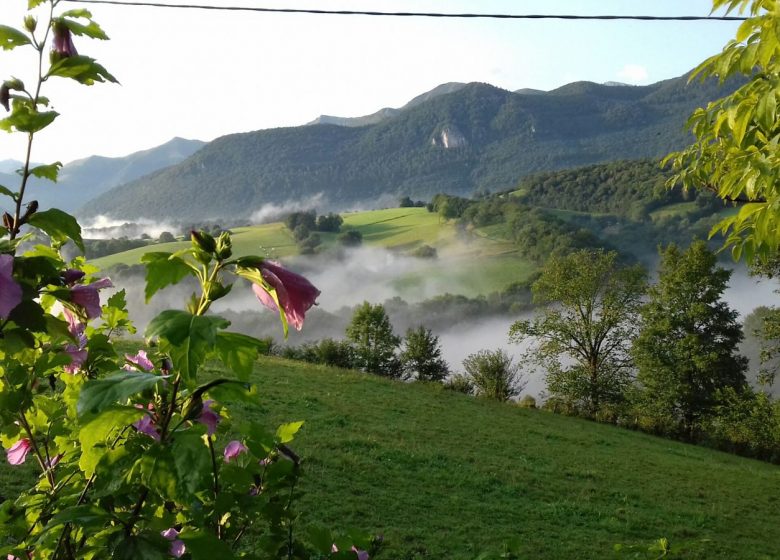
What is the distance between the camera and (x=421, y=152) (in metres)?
175

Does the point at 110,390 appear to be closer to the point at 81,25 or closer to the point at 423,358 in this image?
the point at 81,25

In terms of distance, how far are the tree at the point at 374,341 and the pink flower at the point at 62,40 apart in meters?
28.0

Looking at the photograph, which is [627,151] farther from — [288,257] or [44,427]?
[44,427]

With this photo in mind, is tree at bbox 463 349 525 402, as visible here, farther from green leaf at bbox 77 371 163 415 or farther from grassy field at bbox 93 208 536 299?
grassy field at bbox 93 208 536 299

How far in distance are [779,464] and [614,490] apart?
12220 mm

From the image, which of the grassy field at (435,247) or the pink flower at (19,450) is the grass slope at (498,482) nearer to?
the pink flower at (19,450)

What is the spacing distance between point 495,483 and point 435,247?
97.0 m

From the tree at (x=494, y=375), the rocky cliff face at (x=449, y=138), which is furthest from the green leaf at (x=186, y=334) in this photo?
the rocky cliff face at (x=449, y=138)

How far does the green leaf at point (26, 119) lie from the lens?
1.05 m

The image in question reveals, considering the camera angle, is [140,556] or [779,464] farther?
[779,464]

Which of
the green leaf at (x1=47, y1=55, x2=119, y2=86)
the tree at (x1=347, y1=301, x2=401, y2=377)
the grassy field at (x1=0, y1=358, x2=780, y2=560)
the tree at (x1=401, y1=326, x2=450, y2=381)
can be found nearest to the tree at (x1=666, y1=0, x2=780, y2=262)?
the grassy field at (x1=0, y1=358, x2=780, y2=560)

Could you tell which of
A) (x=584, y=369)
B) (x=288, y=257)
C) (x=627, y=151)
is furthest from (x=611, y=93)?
(x=584, y=369)

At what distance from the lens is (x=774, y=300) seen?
342 feet

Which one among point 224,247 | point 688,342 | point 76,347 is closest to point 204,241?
point 224,247
